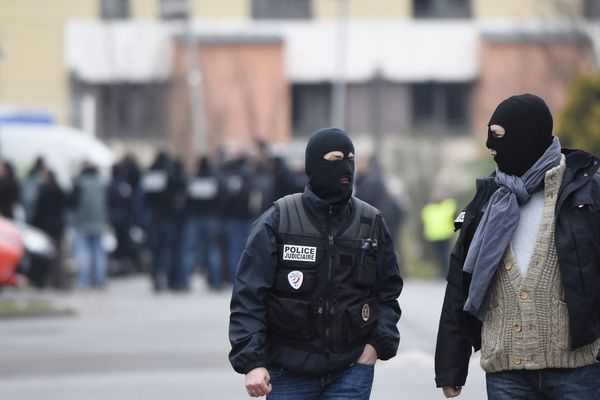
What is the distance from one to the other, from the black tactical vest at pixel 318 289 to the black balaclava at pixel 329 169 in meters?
0.13

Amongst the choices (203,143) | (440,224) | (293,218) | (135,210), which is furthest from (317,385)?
(203,143)

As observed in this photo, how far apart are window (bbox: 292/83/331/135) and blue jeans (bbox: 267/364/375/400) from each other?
4890 cm

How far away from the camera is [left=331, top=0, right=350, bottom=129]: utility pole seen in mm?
49750

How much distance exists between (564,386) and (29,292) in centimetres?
1845

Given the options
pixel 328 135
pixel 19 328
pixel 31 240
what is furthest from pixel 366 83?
pixel 328 135

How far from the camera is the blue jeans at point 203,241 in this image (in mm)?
22000

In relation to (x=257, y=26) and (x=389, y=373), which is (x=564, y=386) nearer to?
(x=389, y=373)

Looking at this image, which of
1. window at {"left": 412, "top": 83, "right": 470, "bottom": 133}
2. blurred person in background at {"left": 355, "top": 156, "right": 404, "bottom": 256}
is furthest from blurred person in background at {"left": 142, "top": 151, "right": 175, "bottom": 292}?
window at {"left": 412, "top": 83, "right": 470, "bottom": 133}

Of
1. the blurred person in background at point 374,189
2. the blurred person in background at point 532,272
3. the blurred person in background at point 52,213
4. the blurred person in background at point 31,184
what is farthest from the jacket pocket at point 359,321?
the blurred person in background at point 31,184

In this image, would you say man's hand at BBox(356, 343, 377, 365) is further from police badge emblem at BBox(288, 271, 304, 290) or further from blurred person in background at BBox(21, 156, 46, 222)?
blurred person in background at BBox(21, 156, 46, 222)

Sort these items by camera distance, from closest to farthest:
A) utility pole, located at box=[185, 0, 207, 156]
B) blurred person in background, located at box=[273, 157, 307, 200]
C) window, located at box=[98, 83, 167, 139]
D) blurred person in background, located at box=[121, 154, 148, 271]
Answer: blurred person in background, located at box=[273, 157, 307, 200], blurred person in background, located at box=[121, 154, 148, 271], utility pole, located at box=[185, 0, 207, 156], window, located at box=[98, 83, 167, 139]

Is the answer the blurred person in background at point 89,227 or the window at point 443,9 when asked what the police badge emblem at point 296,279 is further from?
the window at point 443,9

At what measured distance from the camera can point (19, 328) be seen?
1780 cm

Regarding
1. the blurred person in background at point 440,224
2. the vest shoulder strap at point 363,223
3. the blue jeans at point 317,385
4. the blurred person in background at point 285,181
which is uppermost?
the vest shoulder strap at point 363,223
